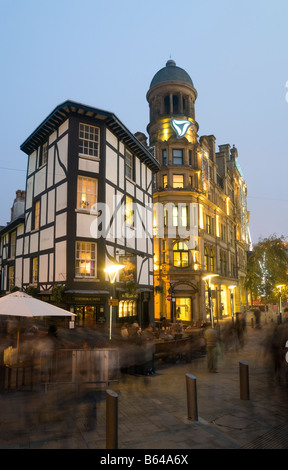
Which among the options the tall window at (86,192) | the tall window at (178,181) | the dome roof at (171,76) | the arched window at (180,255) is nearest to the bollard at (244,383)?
the tall window at (86,192)

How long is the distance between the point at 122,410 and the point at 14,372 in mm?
3740

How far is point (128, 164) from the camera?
23000 millimetres

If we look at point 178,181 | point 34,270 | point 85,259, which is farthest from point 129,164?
A: point 178,181

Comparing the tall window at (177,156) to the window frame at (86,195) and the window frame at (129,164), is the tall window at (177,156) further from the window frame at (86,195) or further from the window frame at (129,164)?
the window frame at (86,195)

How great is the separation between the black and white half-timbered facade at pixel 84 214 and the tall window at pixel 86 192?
0.18ft

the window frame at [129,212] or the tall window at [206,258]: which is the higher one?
the window frame at [129,212]

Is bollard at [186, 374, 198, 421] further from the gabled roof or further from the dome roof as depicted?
the dome roof

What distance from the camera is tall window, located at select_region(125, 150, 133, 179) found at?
22.7 metres

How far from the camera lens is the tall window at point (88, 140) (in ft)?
63.2

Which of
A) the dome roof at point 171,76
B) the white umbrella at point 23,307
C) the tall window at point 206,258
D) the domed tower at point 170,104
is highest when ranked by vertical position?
the dome roof at point 171,76

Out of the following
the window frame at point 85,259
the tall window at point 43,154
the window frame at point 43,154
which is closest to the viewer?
the window frame at point 85,259

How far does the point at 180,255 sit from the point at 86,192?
16859mm

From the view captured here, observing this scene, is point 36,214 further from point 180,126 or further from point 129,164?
point 180,126
